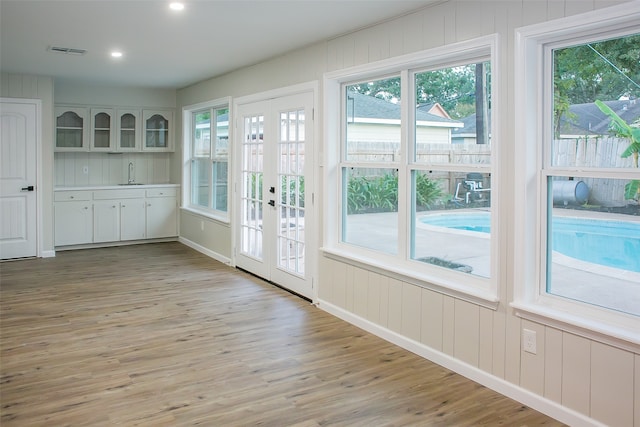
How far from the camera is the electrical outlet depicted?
2961mm

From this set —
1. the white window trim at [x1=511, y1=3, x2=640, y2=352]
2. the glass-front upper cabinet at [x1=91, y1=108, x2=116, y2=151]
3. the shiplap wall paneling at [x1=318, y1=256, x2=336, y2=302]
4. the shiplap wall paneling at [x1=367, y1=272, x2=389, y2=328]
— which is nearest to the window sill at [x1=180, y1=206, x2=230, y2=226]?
the glass-front upper cabinet at [x1=91, y1=108, x2=116, y2=151]

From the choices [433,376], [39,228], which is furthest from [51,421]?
[39,228]

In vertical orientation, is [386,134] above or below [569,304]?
above

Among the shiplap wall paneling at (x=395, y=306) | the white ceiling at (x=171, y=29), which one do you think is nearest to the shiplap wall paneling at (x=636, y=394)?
the shiplap wall paneling at (x=395, y=306)

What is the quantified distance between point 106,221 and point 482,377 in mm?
6289

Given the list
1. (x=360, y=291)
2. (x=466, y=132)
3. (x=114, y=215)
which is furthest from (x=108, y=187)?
(x=466, y=132)

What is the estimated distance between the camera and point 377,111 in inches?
167

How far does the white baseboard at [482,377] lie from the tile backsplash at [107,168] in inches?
210

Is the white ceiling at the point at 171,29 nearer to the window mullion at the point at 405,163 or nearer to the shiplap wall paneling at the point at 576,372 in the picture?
the window mullion at the point at 405,163

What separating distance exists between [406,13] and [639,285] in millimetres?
2280

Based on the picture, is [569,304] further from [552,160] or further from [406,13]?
[406,13]

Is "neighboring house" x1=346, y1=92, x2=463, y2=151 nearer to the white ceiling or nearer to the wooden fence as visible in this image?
the wooden fence

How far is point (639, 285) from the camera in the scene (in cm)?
259

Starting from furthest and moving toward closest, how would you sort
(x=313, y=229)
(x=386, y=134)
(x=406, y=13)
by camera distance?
(x=313, y=229) < (x=386, y=134) < (x=406, y=13)
